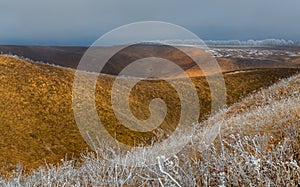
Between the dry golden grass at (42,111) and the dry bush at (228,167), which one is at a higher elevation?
the dry bush at (228,167)

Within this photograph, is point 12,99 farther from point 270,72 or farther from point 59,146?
point 270,72

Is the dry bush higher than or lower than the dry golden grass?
higher

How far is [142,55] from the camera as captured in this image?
105 m

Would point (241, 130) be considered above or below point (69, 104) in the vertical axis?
above

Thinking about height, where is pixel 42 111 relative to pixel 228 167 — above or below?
below

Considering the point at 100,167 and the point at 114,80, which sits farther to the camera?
the point at 114,80

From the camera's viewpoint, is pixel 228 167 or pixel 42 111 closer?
pixel 228 167

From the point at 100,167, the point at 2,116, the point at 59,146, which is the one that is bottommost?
the point at 59,146

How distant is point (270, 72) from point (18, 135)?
29.4 metres

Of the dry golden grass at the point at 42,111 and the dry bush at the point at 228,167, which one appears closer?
the dry bush at the point at 228,167

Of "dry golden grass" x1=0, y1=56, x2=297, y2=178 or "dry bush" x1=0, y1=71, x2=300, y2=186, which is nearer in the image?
"dry bush" x1=0, y1=71, x2=300, y2=186

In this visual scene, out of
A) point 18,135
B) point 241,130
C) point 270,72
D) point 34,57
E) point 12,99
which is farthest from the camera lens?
point 34,57

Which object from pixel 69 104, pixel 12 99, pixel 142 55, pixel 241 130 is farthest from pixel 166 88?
pixel 142 55

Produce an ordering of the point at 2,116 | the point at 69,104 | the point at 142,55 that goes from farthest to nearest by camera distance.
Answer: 1. the point at 142,55
2. the point at 69,104
3. the point at 2,116
